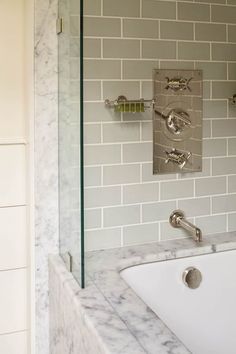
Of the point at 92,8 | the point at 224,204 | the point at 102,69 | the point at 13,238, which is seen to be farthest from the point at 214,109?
the point at 13,238

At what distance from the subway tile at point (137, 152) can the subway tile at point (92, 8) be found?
530 mm

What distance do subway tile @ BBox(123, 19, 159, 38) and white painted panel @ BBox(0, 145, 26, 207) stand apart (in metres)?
0.62

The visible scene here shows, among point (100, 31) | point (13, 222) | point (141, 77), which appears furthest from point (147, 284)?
point (100, 31)

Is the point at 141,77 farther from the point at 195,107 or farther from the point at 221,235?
the point at 221,235

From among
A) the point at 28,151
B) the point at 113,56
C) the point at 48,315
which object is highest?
the point at 113,56

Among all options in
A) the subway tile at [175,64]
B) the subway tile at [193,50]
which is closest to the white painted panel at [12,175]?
the subway tile at [175,64]

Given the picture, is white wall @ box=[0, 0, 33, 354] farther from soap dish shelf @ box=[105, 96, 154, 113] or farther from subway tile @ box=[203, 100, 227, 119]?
subway tile @ box=[203, 100, 227, 119]

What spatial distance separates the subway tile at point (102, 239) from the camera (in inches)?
72.9

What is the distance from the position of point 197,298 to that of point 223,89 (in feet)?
2.98

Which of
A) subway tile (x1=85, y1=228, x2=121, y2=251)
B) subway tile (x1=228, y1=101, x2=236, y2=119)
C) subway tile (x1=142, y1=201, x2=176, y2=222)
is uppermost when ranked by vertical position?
subway tile (x1=228, y1=101, x2=236, y2=119)

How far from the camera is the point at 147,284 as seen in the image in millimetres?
1761

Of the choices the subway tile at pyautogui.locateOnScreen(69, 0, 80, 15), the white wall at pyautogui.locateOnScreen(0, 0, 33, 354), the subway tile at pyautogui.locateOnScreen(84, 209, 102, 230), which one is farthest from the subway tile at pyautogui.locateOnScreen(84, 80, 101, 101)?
the subway tile at pyautogui.locateOnScreen(84, 209, 102, 230)

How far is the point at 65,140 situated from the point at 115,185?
0.34 m

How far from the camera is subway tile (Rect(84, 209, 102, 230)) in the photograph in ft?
6.03
